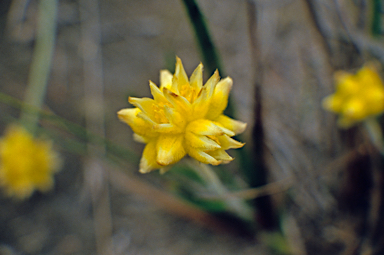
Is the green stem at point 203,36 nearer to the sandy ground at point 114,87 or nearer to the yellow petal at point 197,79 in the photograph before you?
the yellow petal at point 197,79

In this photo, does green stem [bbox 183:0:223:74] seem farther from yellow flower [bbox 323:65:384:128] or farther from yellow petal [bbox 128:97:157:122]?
yellow flower [bbox 323:65:384:128]

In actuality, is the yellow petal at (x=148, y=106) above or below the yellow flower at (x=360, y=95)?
above

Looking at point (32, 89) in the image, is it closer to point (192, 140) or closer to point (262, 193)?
point (192, 140)

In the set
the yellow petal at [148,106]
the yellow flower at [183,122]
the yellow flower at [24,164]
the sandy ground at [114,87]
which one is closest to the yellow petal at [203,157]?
the yellow flower at [183,122]

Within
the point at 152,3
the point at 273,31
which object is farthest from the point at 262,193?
the point at 152,3

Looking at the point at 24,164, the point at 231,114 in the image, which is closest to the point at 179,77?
the point at 231,114

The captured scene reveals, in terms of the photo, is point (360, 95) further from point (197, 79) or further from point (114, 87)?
point (114, 87)

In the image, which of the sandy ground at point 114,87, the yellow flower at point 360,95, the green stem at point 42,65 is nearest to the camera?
the yellow flower at point 360,95

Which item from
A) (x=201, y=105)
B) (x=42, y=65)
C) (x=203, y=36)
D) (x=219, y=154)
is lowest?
(x=219, y=154)
